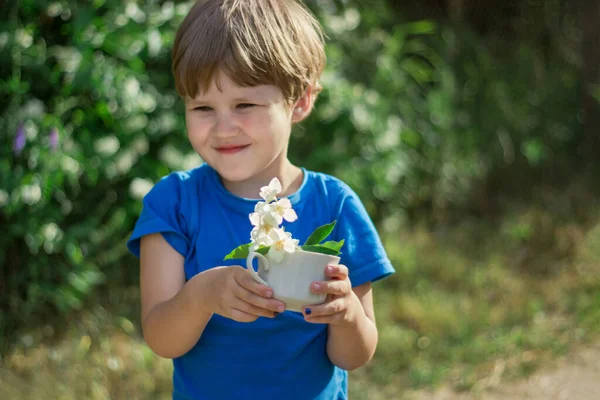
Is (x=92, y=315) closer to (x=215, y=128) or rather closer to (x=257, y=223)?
(x=215, y=128)

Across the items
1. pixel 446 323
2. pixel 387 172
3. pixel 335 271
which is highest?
pixel 335 271

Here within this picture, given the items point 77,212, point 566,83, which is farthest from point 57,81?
point 566,83

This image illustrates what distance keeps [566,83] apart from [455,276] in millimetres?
1957

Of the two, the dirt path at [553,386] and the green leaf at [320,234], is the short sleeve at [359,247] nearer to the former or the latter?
the green leaf at [320,234]

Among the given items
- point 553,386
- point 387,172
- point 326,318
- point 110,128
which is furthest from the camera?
point 387,172

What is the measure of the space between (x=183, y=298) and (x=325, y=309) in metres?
0.31

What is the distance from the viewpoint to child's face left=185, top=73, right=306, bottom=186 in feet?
5.50

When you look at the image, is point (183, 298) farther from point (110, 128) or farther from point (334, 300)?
point (110, 128)

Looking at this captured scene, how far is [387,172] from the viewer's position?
376 cm

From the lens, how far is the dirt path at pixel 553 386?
3.06 m

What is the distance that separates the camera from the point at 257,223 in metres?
1.43

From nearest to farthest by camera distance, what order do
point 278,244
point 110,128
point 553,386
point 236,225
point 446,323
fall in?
1. point 278,244
2. point 236,225
3. point 110,128
4. point 553,386
5. point 446,323

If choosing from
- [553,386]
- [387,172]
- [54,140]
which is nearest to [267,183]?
[54,140]

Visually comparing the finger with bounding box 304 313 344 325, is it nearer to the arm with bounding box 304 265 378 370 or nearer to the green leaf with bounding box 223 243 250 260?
the arm with bounding box 304 265 378 370
